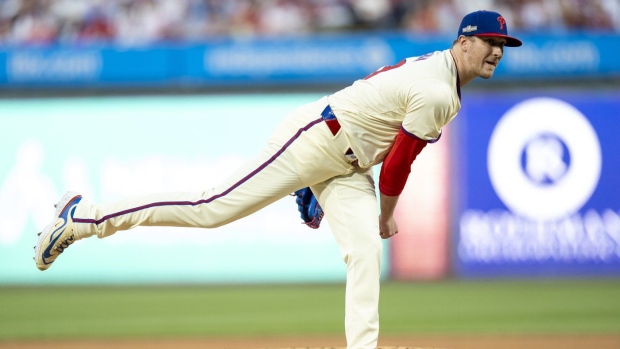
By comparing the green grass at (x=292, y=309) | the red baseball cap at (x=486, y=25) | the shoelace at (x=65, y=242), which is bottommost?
the green grass at (x=292, y=309)

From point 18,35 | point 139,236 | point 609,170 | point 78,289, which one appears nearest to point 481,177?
point 609,170

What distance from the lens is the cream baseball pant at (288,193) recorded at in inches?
180

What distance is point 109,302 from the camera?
9297 mm

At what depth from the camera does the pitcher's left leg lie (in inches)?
179

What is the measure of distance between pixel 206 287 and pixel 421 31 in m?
3.90

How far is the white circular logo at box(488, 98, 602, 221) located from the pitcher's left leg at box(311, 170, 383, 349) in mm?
6120

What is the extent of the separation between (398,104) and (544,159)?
636 centimetres

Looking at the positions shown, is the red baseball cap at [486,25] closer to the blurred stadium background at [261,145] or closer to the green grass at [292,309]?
the green grass at [292,309]

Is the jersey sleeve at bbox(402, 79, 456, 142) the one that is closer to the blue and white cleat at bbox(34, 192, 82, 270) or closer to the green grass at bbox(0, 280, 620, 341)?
the blue and white cleat at bbox(34, 192, 82, 270)

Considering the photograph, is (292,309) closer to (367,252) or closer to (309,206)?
(309,206)

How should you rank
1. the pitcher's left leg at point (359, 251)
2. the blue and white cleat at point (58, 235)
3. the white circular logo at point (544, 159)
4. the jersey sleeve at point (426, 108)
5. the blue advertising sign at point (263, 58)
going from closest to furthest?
the jersey sleeve at point (426, 108) → the pitcher's left leg at point (359, 251) → the blue and white cleat at point (58, 235) → the blue advertising sign at point (263, 58) → the white circular logo at point (544, 159)

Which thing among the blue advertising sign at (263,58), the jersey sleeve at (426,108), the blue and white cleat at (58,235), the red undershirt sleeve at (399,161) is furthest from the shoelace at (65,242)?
the blue advertising sign at (263,58)

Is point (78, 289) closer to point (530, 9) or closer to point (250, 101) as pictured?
point (250, 101)

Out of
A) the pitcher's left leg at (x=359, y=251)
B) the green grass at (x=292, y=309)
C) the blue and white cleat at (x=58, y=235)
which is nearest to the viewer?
the pitcher's left leg at (x=359, y=251)
